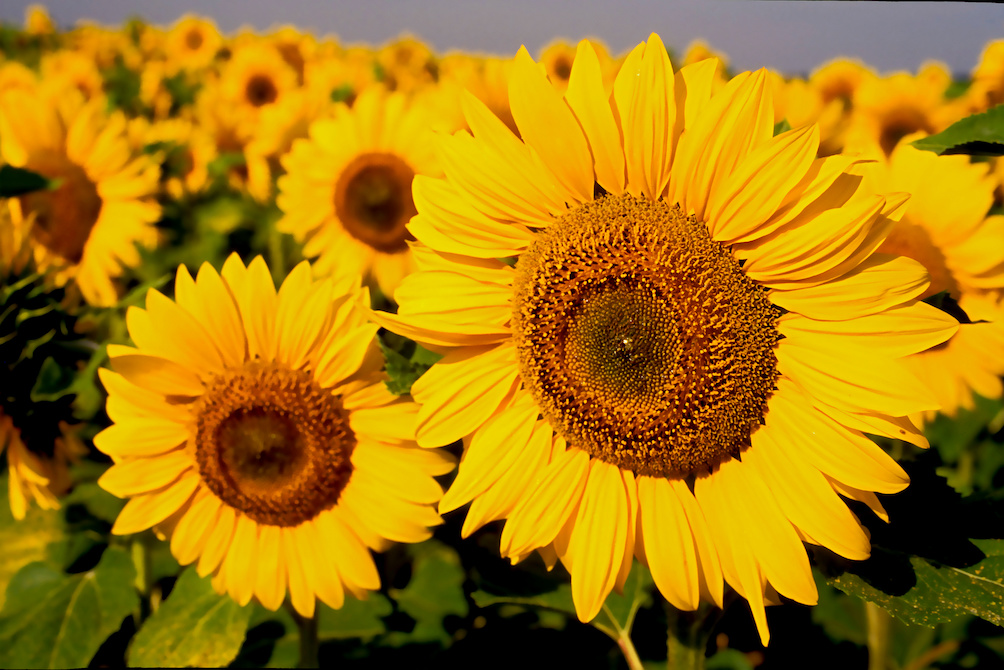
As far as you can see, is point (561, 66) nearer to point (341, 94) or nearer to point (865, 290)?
point (341, 94)

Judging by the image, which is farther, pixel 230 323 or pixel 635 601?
pixel 635 601

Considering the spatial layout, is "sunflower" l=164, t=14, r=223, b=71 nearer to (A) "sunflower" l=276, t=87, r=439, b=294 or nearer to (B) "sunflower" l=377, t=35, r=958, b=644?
(A) "sunflower" l=276, t=87, r=439, b=294

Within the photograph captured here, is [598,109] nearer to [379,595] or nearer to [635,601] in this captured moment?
[635,601]

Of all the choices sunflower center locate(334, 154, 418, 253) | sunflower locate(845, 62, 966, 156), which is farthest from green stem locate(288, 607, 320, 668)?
sunflower locate(845, 62, 966, 156)

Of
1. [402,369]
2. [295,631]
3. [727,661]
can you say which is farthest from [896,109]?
[295,631]

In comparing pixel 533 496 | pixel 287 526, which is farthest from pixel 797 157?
pixel 287 526

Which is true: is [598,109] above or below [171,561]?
above
